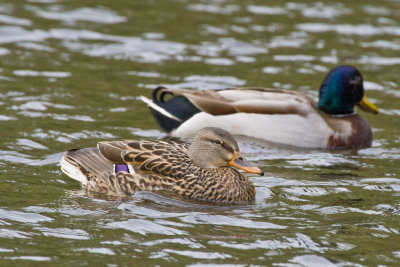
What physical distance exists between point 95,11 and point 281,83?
481 cm

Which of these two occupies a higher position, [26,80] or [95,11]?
[95,11]

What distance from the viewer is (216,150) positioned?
901 cm

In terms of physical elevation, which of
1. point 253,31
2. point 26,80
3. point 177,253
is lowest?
point 177,253

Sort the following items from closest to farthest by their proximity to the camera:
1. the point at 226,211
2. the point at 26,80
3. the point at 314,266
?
1. the point at 314,266
2. the point at 226,211
3. the point at 26,80

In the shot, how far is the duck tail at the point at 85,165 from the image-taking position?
9109 millimetres

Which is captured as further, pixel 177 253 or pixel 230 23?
pixel 230 23

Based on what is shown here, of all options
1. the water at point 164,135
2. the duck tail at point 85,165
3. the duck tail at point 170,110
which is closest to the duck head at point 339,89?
the water at point 164,135

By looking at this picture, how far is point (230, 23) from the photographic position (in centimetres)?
1678

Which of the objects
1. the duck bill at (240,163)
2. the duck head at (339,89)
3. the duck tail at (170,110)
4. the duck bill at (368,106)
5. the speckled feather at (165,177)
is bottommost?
the speckled feather at (165,177)

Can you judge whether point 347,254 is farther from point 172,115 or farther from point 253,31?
point 253,31

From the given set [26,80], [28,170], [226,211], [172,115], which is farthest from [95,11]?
[226,211]

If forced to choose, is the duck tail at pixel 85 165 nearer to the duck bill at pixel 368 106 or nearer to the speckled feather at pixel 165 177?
the speckled feather at pixel 165 177

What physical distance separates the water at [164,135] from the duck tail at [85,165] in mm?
183

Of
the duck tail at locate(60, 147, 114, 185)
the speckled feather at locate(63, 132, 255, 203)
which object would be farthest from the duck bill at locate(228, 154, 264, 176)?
the duck tail at locate(60, 147, 114, 185)
